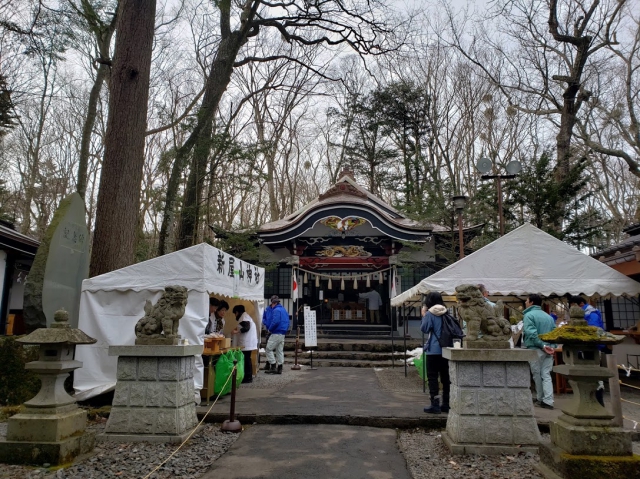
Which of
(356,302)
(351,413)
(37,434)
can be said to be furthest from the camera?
(356,302)

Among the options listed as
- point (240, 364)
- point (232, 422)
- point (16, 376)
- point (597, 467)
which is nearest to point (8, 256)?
point (16, 376)

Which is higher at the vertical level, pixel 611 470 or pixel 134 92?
pixel 134 92

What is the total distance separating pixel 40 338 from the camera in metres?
4.63

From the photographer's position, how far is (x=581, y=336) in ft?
13.3

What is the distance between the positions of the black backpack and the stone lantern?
4468 mm

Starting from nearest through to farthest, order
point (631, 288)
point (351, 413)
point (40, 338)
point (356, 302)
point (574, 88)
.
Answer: point (40, 338) → point (351, 413) → point (631, 288) → point (574, 88) → point (356, 302)

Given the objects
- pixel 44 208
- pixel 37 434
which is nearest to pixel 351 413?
pixel 37 434

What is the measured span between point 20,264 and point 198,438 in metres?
11.3

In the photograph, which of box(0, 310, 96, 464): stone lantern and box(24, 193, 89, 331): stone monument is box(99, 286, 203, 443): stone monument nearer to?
box(0, 310, 96, 464): stone lantern

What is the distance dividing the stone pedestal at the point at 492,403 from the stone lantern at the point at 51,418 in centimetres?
401

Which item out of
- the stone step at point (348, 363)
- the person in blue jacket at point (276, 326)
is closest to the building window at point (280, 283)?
the stone step at point (348, 363)

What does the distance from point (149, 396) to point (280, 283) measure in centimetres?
1251

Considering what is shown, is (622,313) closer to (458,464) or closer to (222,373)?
(458,464)

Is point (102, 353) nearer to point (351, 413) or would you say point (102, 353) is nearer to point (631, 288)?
point (351, 413)
